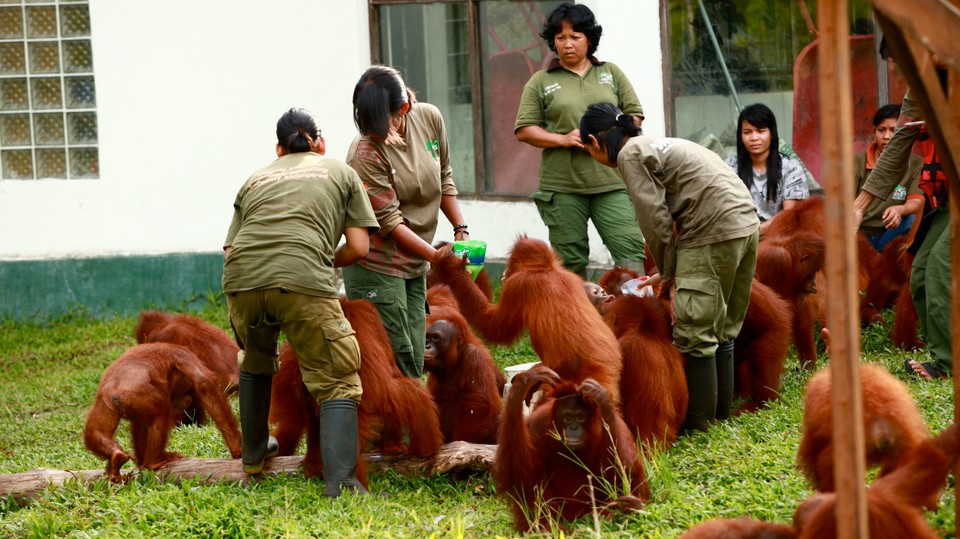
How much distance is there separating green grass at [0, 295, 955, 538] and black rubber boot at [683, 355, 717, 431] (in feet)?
0.37

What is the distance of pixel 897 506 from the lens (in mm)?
3750

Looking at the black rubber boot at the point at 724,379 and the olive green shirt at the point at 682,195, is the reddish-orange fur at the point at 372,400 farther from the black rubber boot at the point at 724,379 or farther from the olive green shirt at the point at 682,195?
the black rubber boot at the point at 724,379

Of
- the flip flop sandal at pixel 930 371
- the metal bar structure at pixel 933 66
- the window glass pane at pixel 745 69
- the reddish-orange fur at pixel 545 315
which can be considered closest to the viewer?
the metal bar structure at pixel 933 66

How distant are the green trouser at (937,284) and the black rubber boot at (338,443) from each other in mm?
3566

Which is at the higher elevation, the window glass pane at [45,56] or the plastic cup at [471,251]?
the window glass pane at [45,56]

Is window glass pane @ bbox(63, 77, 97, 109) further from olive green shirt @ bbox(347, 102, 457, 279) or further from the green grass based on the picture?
olive green shirt @ bbox(347, 102, 457, 279)

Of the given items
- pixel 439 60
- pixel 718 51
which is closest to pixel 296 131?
pixel 718 51

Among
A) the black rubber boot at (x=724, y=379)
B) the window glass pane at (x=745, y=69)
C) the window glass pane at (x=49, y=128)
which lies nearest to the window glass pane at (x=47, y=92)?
the window glass pane at (x=49, y=128)

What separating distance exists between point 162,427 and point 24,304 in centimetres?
→ 613

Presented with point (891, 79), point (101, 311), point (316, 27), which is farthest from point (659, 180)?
point (101, 311)

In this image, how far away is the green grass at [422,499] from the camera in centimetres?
527

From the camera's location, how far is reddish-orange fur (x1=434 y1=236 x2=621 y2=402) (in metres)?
6.39

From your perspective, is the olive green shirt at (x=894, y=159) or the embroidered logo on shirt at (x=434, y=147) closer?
the olive green shirt at (x=894, y=159)

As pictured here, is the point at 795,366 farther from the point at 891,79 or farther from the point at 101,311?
the point at 101,311
